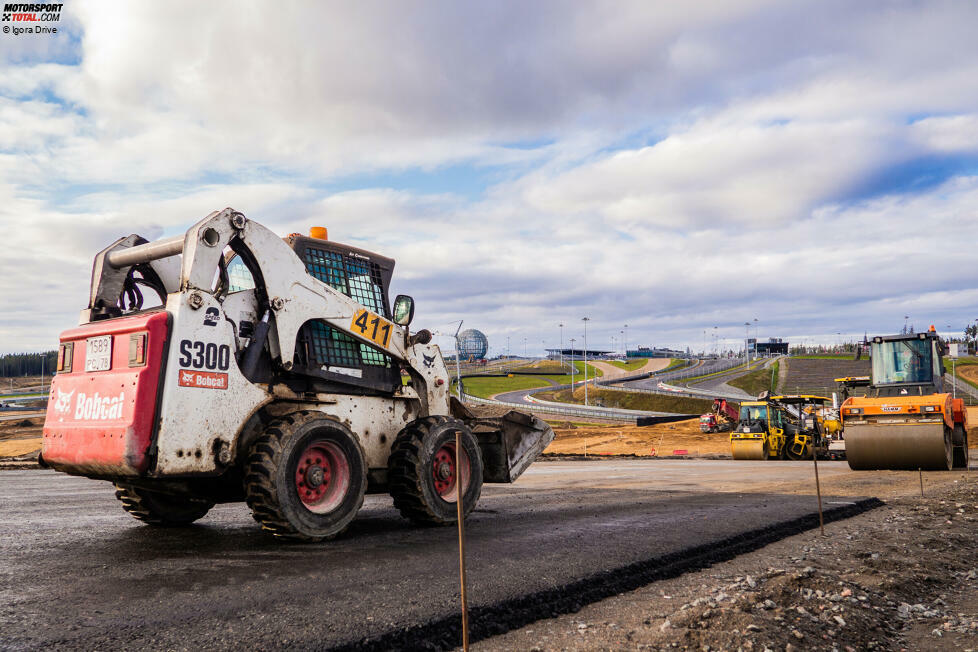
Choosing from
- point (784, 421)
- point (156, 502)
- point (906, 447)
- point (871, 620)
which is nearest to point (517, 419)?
point (156, 502)

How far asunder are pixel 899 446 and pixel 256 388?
594 inches

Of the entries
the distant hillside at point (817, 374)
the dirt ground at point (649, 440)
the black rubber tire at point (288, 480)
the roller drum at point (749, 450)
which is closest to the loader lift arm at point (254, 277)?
the black rubber tire at point (288, 480)

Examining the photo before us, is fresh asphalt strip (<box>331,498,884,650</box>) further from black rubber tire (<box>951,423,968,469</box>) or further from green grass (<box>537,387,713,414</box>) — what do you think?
green grass (<box>537,387,713,414</box>)

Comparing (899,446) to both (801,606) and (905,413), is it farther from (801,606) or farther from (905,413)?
(801,606)

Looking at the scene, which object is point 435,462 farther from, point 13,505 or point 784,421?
point 784,421

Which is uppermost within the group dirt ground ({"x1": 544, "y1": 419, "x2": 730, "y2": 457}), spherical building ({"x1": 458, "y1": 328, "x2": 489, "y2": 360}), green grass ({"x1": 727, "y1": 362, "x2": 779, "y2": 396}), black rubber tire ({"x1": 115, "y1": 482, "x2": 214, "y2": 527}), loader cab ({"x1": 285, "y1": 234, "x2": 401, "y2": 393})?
spherical building ({"x1": 458, "y1": 328, "x2": 489, "y2": 360})

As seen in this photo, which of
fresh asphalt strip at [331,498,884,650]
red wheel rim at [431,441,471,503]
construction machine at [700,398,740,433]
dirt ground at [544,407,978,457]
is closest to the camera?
fresh asphalt strip at [331,498,884,650]

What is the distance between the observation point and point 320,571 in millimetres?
5434

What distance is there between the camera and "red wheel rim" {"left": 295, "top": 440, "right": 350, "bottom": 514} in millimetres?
6594

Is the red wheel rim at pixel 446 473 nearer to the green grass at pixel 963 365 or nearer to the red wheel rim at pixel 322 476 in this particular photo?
the red wheel rim at pixel 322 476

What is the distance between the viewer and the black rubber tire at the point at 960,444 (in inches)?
719

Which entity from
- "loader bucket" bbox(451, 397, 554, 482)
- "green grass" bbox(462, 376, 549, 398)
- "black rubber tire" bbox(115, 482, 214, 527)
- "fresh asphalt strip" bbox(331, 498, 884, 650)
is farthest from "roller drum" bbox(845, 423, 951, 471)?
"green grass" bbox(462, 376, 549, 398)

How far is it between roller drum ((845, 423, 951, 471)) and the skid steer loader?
11.8 metres

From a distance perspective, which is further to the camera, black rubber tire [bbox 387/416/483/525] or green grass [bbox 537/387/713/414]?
green grass [bbox 537/387/713/414]
